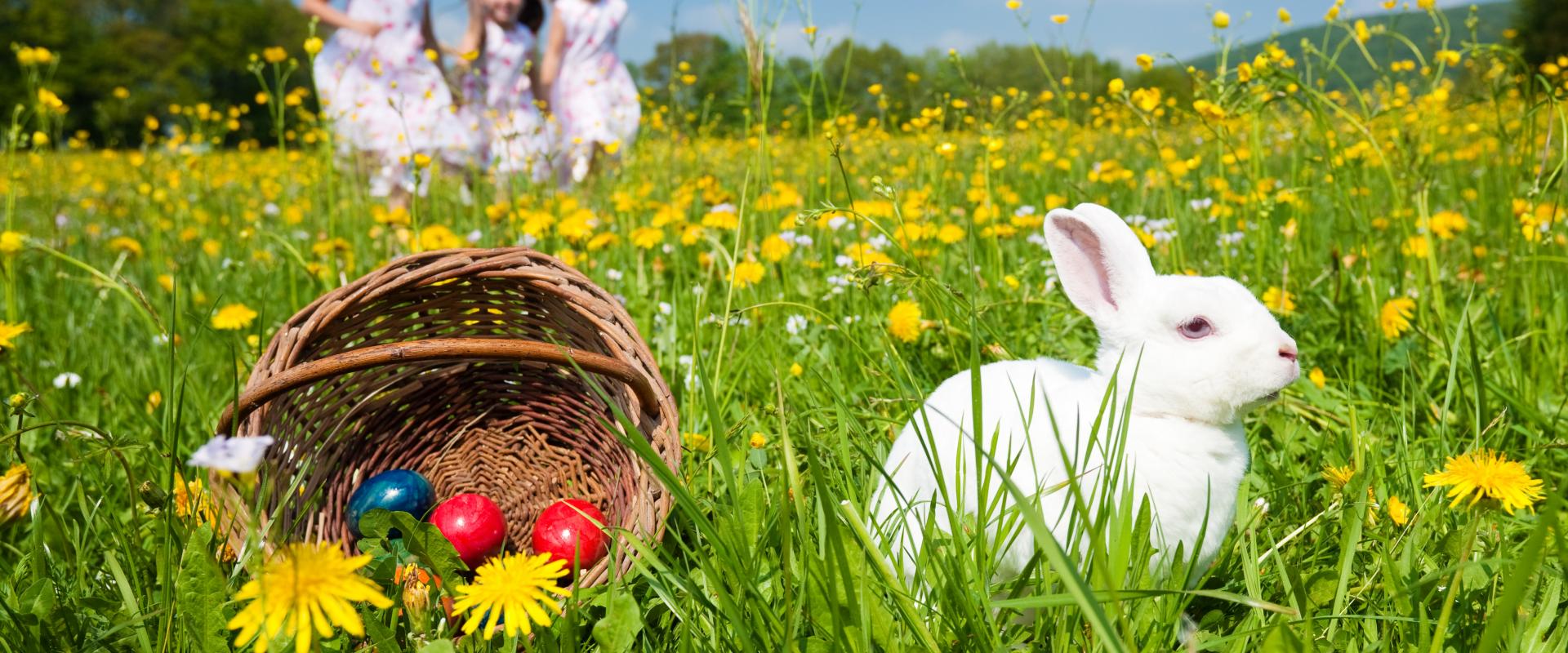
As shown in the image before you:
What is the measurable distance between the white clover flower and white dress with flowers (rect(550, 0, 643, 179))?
5.18 meters

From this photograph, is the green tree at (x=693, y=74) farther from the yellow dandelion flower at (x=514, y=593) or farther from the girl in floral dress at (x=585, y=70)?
the yellow dandelion flower at (x=514, y=593)

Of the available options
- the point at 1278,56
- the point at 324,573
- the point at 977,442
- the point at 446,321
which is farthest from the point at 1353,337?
the point at 324,573

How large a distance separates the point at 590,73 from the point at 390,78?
1181 millimetres

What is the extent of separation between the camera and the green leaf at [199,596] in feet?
3.50

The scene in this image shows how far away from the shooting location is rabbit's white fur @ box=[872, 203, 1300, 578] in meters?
1.17

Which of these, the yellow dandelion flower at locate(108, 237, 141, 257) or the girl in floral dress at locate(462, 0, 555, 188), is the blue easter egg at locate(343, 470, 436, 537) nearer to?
the yellow dandelion flower at locate(108, 237, 141, 257)

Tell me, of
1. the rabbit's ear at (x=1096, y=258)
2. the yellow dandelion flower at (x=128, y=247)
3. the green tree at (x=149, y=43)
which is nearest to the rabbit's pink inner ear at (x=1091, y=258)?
the rabbit's ear at (x=1096, y=258)

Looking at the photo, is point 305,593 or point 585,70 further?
point 585,70

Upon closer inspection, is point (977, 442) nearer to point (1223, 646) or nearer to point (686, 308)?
point (1223, 646)

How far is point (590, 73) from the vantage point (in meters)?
5.76

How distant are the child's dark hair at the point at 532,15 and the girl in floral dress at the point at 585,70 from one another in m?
0.10

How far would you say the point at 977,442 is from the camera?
3.15 feet

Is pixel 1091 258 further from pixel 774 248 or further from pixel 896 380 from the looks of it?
pixel 774 248

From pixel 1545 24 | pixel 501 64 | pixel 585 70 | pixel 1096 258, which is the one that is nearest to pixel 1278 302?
pixel 1096 258
